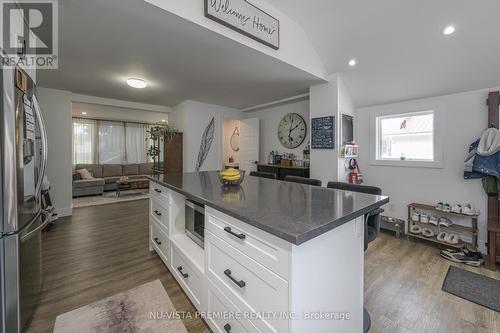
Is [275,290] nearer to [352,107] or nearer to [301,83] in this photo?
[301,83]

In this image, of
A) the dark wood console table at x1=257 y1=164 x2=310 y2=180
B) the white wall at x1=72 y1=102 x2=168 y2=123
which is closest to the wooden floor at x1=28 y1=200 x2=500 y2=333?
the dark wood console table at x1=257 y1=164 x2=310 y2=180

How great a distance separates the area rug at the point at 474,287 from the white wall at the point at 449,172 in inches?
35.0

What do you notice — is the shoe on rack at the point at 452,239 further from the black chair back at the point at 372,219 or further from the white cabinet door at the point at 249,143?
the white cabinet door at the point at 249,143

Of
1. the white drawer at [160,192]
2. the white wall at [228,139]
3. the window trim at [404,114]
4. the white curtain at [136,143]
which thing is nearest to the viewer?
the white drawer at [160,192]

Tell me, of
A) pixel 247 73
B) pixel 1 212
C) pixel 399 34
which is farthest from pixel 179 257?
pixel 399 34

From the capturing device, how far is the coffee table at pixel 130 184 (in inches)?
225

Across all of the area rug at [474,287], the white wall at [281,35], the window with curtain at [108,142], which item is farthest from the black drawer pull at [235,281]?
the window with curtain at [108,142]

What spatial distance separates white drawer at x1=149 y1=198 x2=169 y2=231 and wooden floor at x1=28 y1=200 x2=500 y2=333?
0.49 meters

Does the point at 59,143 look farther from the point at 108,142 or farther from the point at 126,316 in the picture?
the point at 126,316

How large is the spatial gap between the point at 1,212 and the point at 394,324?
8.76ft

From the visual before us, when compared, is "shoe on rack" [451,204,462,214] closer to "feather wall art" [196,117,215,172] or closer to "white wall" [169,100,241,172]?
"white wall" [169,100,241,172]

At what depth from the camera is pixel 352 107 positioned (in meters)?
3.66

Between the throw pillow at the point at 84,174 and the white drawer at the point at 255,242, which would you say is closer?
the white drawer at the point at 255,242

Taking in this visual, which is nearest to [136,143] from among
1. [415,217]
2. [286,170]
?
[286,170]
